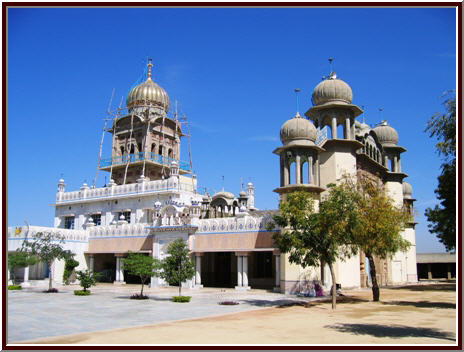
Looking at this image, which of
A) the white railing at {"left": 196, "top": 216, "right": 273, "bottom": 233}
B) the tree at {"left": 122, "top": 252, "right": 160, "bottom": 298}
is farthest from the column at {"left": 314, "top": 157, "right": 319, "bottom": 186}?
the tree at {"left": 122, "top": 252, "right": 160, "bottom": 298}

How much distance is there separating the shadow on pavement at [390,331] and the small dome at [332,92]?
73.6 ft

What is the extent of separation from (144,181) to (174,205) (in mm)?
8536

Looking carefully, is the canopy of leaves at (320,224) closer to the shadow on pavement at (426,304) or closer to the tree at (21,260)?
the shadow on pavement at (426,304)

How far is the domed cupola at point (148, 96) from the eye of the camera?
49.2 meters

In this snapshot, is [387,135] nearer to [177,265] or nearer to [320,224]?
[320,224]

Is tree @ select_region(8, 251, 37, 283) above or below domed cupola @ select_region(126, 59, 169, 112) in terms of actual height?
below

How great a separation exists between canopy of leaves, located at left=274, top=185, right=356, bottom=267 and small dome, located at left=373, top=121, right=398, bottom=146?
78.4 ft

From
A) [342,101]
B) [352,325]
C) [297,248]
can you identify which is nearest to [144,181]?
[342,101]

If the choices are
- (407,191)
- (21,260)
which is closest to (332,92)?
(407,191)

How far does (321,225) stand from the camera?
21875mm

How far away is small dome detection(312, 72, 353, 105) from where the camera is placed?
115 ft

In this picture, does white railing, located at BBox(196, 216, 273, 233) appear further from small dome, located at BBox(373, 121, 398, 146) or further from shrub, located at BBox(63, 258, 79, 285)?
small dome, located at BBox(373, 121, 398, 146)

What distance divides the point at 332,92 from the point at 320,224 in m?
16.0

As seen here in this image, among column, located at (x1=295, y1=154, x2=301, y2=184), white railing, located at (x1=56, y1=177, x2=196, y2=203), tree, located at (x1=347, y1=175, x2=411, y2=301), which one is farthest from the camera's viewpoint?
white railing, located at (x1=56, y1=177, x2=196, y2=203)
